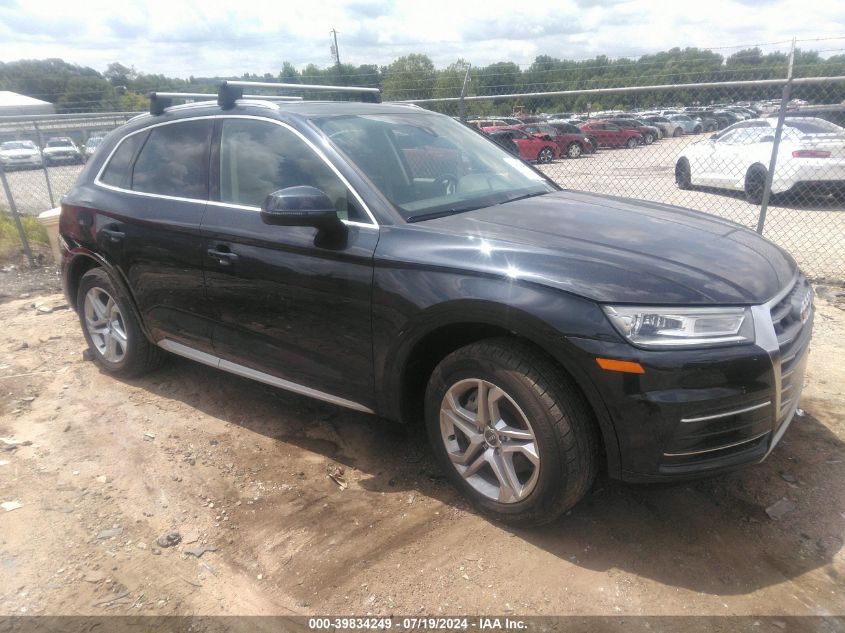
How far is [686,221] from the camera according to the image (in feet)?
10.0

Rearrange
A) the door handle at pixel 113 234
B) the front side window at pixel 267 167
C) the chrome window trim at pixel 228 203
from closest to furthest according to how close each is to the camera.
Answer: the chrome window trim at pixel 228 203 < the front side window at pixel 267 167 < the door handle at pixel 113 234

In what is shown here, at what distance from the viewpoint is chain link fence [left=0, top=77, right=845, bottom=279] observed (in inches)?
301

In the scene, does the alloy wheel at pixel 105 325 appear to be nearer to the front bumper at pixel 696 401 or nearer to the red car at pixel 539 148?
the front bumper at pixel 696 401

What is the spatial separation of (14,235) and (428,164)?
26.0ft

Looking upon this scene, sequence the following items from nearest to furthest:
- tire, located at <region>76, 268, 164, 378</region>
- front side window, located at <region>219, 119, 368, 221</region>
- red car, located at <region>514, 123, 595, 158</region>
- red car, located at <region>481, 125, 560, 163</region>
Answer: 1. front side window, located at <region>219, 119, 368, 221</region>
2. tire, located at <region>76, 268, 164, 378</region>
3. red car, located at <region>481, 125, 560, 163</region>
4. red car, located at <region>514, 123, 595, 158</region>

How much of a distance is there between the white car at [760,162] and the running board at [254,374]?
8786 mm

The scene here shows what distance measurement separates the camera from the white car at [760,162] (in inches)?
357

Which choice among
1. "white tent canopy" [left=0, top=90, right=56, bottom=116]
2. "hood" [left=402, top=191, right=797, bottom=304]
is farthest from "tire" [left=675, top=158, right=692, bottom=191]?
"white tent canopy" [left=0, top=90, right=56, bottom=116]

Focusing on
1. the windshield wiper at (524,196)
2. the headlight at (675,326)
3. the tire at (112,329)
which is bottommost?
the tire at (112,329)

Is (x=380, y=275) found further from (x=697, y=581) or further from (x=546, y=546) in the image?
(x=697, y=581)

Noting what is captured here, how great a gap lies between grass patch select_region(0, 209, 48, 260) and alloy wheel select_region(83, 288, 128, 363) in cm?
486

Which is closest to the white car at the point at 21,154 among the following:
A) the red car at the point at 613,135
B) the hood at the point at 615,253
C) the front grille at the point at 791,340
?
the hood at the point at 615,253

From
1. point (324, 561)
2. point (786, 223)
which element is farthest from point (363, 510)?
point (786, 223)

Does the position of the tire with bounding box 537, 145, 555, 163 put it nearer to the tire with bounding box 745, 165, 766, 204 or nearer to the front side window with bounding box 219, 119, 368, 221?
the tire with bounding box 745, 165, 766, 204
